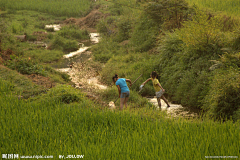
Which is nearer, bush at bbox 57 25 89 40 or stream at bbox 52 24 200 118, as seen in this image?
stream at bbox 52 24 200 118

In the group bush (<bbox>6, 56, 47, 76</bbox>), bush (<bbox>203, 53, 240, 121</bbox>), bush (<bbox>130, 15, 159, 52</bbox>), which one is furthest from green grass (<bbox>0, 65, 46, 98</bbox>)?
bush (<bbox>130, 15, 159, 52</bbox>)

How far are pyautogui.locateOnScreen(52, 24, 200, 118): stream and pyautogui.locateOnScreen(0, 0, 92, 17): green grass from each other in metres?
10.9

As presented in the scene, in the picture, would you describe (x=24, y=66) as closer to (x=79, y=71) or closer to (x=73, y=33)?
(x=79, y=71)

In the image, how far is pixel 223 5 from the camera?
1460cm

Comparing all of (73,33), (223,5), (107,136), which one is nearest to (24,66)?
(107,136)

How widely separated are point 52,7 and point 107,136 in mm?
38652

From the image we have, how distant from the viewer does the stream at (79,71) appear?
9.08 meters

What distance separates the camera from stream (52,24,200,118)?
908 cm

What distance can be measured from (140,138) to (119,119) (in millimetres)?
1211

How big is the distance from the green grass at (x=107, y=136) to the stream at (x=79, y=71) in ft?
5.42

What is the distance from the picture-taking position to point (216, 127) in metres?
5.01

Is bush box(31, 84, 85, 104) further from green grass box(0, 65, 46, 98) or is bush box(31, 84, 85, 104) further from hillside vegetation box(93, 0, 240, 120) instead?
hillside vegetation box(93, 0, 240, 120)

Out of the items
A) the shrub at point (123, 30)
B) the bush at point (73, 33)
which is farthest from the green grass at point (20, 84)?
the bush at point (73, 33)

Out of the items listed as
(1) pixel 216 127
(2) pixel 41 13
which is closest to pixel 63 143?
(1) pixel 216 127
